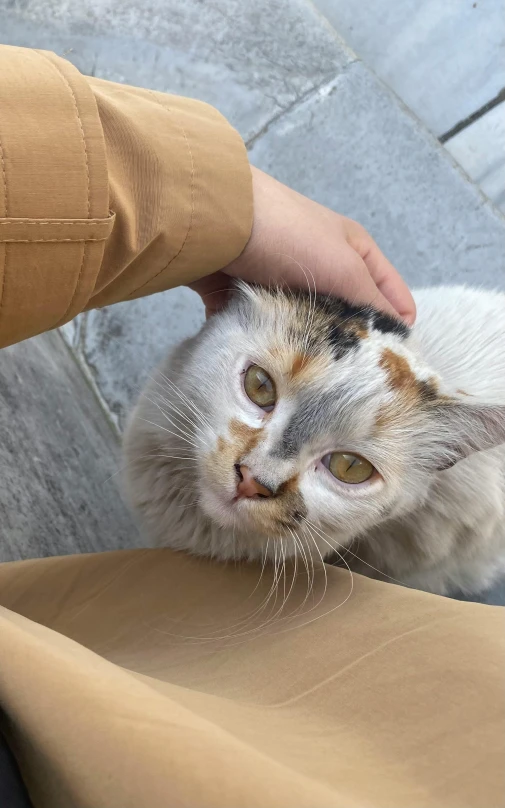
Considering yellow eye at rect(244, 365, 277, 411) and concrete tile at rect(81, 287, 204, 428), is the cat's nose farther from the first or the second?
concrete tile at rect(81, 287, 204, 428)

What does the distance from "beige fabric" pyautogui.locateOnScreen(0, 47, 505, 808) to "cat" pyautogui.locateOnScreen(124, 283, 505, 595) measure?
11cm

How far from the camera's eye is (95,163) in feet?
2.34

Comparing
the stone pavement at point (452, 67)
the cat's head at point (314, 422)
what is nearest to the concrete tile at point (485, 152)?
the stone pavement at point (452, 67)

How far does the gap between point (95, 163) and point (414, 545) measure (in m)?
0.89

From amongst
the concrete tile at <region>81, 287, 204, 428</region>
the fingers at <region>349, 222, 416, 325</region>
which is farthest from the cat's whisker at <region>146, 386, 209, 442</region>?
the concrete tile at <region>81, 287, 204, 428</region>

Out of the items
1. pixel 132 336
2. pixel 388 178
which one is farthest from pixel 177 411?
pixel 388 178

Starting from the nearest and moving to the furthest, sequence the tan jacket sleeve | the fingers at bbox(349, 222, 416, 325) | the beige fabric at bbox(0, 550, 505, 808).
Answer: the beige fabric at bbox(0, 550, 505, 808), the tan jacket sleeve, the fingers at bbox(349, 222, 416, 325)

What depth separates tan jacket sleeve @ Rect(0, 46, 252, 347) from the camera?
26.5 inches

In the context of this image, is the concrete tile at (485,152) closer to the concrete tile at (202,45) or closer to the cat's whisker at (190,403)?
the concrete tile at (202,45)

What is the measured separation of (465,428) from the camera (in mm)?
932

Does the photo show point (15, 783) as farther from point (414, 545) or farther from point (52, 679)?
point (414, 545)

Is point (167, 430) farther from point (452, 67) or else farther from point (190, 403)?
point (452, 67)

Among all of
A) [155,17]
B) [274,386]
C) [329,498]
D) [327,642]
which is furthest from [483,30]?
[327,642]

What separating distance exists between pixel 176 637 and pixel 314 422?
0.40 m
